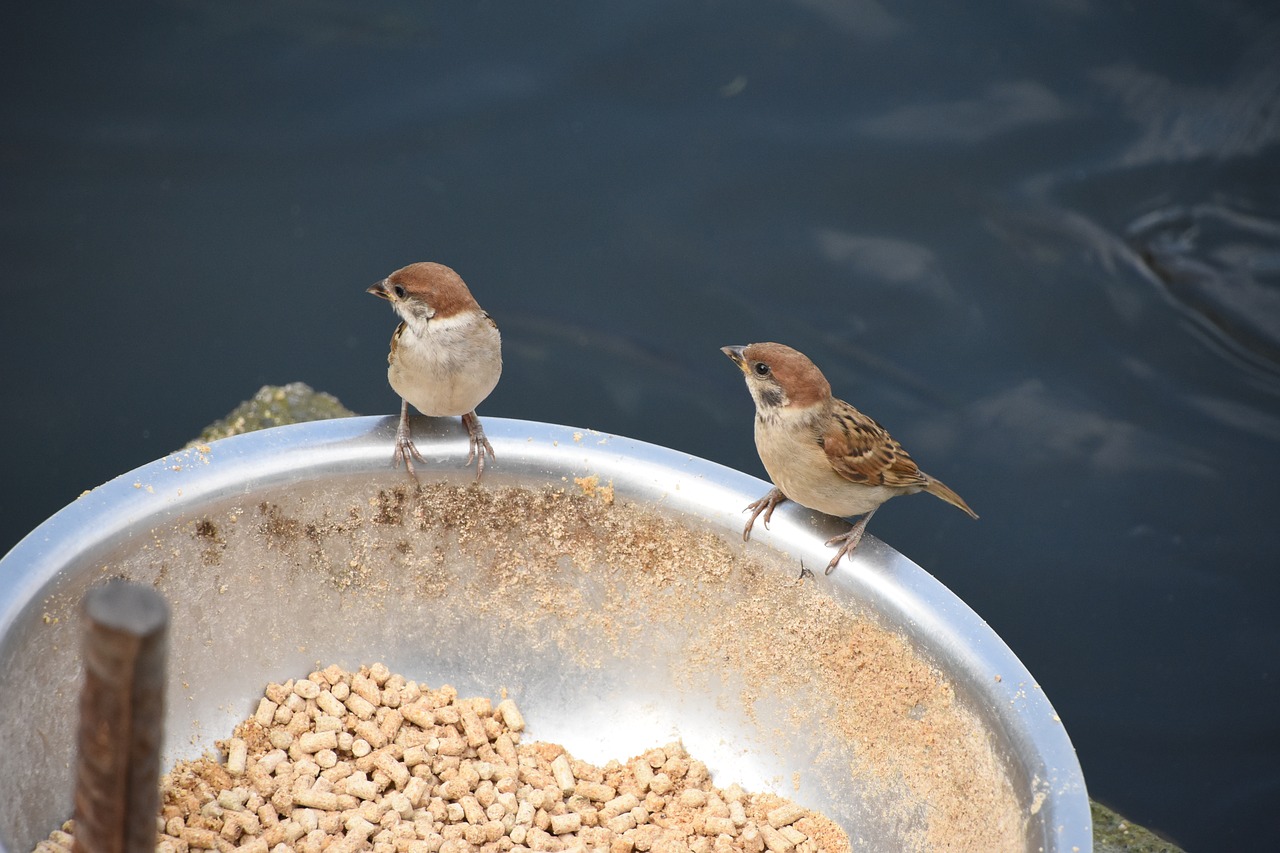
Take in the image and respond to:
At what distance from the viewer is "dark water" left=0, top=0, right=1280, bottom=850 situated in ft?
15.9

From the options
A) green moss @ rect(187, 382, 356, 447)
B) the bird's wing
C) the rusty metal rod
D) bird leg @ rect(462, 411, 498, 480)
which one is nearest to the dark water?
green moss @ rect(187, 382, 356, 447)

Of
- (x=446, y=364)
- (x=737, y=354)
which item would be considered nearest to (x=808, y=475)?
(x=737, y=354)

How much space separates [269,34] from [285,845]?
430cm

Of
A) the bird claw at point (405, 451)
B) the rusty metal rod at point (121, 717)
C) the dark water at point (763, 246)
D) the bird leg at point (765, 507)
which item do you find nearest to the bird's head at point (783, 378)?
the bird leg at point (765, 507)

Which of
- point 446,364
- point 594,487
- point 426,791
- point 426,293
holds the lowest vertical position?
point 426,791

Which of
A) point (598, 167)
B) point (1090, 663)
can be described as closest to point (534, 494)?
point (1090, 663)

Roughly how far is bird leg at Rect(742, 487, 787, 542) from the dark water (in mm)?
2205

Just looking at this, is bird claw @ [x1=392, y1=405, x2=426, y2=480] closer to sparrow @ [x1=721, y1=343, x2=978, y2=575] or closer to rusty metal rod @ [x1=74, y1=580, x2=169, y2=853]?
sparrow @ [x1=721, y1=343, x2=978, y2=575]

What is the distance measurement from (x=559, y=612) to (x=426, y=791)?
490 millimetres

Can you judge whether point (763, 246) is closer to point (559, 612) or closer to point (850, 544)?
point (559, 612)

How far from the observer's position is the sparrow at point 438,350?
→ 8.89 feet

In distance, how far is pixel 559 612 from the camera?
291 cm

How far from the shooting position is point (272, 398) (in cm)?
380

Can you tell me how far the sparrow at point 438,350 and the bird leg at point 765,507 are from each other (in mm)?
582
